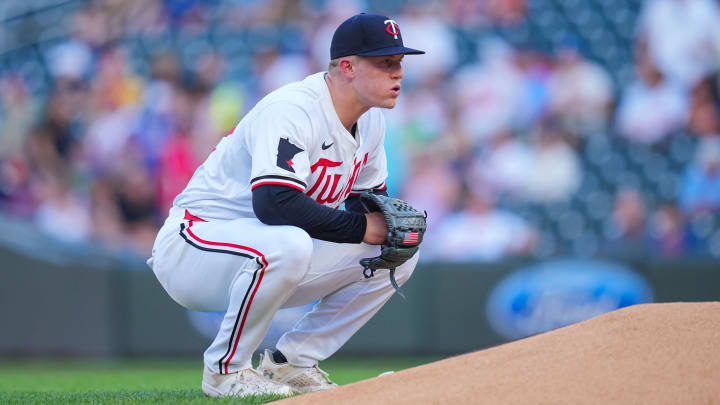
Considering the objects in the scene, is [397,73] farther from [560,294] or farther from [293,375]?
[560,294]

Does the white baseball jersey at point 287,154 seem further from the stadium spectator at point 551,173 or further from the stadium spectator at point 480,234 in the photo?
the stadium spectator at point 551,173

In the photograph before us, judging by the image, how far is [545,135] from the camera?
7.86m

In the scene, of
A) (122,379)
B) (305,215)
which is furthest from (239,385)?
(122,379)

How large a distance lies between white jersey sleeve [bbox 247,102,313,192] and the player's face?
252 mm

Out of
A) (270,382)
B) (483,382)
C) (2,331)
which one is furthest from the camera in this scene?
(2,331)

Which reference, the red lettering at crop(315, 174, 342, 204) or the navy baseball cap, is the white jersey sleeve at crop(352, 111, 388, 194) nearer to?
the red lettering at crop(315, 174, 342, 204)

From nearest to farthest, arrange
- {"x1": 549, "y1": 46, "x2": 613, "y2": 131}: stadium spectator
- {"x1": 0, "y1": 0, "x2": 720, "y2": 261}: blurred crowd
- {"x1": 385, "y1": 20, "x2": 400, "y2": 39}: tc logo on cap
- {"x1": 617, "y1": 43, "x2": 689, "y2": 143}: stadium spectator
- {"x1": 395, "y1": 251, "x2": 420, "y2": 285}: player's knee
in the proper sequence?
1. {"x1": 385, "y1": 20, "x2": 400, "y2": 39}: tc logo on cap
2. {"x1": 395, "y1": 251, "x2": 420, "y2": 285}: player's knee
3. {"x1": 0, "y1": 0, "x2": 720, "y2": 261}: blurred crowd
4. {"x1": 617, "y1": 43, "x2": 689, "y2": 143}: stadium spectator
5. {"x1": 549, "y1": 46, "x2": 613, "y2": 131}: stadium spectator

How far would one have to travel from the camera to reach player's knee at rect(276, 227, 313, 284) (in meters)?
3.09

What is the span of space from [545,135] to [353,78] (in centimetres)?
478

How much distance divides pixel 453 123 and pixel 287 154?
507 cm

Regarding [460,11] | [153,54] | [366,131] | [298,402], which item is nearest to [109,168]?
[153,54]

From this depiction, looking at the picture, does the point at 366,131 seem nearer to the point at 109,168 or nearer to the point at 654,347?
the point at 654,347

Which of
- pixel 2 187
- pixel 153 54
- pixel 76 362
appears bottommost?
pixel 76 362

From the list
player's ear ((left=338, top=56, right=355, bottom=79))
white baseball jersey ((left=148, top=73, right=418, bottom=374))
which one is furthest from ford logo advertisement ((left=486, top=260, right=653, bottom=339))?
player's ear ((left=338, top=56, right=355, bottom=79))
